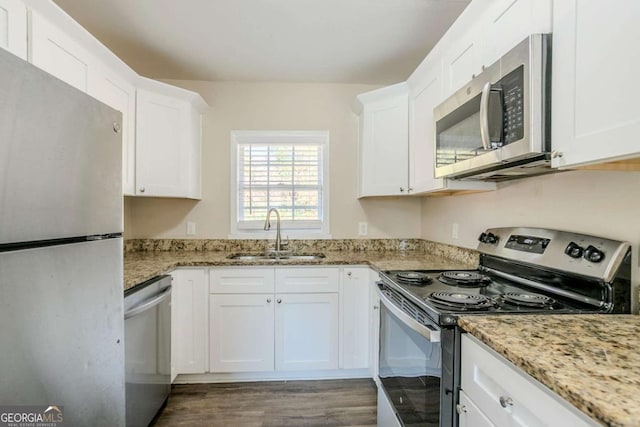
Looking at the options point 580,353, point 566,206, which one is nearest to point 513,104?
point 566,206

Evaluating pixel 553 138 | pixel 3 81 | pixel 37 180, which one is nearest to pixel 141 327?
pixel 37 180

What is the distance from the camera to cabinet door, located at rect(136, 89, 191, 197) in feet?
7.39

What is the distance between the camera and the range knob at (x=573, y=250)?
1157 millimetres

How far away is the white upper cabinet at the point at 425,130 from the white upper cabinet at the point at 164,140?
1680 mm

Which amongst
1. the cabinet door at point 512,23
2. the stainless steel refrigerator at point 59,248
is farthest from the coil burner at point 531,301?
the stainless steel refrigerator at point 59,248

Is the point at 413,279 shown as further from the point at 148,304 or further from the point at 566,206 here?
the point at 148,304

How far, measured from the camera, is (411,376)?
1.31m

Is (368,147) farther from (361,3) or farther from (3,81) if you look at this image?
(3,81)

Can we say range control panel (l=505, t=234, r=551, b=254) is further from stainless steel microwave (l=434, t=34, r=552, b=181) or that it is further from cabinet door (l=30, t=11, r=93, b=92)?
cabinet door (l=30, t=11, r=93, b=92)

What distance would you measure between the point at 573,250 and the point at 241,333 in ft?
6.54

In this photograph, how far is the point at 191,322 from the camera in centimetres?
219

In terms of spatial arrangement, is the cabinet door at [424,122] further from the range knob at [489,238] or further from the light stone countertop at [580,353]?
the light stone countertop at [580,353]

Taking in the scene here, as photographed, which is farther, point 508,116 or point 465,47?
point 465,47

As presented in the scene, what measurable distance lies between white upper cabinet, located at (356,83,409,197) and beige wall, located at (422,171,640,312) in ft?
1.76
